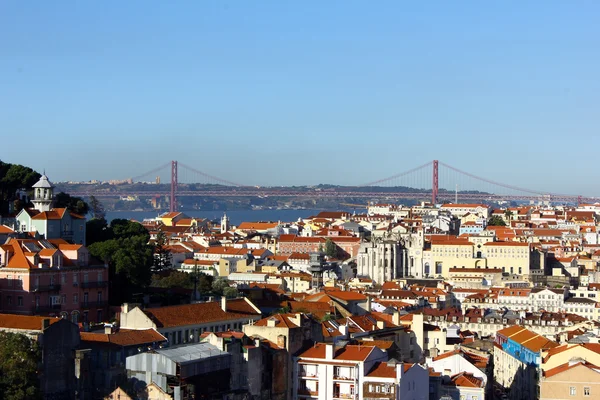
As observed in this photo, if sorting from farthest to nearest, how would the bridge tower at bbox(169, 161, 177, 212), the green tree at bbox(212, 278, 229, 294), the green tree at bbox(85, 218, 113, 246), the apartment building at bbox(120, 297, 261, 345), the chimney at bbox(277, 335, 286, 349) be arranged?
1. the bridge tower at bbox(169, 161, 177, 212)
2. the green tree at bbox(212, 278, 229, 294)
3. the green tree at bbox(85, 218, 113, 246)
4. the apartment building at bbox(120, 297, 261, 345)
5. the chimney at bbox(277, 335, 286, 349)

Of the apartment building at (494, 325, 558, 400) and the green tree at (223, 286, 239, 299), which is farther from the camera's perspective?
the green tree at (223, 286, 239, 299)

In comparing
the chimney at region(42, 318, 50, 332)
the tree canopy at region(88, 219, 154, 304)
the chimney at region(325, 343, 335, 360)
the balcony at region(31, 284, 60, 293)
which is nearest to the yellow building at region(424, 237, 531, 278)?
the tree canopy at region(88, 219, 154, 304)

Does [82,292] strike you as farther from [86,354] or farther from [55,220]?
[86,354]

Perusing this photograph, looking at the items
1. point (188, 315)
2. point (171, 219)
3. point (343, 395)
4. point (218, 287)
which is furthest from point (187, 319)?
point (171, 219)

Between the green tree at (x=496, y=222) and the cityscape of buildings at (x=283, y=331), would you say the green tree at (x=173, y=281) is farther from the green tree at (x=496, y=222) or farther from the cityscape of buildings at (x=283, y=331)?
the green tree at (x=496, y=222)

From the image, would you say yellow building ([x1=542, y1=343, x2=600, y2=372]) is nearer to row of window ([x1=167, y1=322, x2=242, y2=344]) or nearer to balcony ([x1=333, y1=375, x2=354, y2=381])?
balcony ([x1=333, y1=375, x2=354, y2=381])

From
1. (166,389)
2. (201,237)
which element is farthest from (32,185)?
(201,237)
